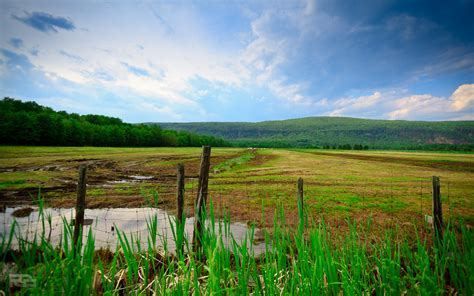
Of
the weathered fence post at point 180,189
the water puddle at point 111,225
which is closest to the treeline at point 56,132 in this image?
the water puddle at point 111,225

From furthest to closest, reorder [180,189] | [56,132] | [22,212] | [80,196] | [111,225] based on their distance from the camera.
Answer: [56,132] < [22,212] < [111,225] < [80,196] < [180,189]

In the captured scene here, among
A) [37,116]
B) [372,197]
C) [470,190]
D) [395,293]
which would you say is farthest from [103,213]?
[37,116]

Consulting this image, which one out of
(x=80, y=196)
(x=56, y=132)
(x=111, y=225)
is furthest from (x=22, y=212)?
(x=56, y=132)

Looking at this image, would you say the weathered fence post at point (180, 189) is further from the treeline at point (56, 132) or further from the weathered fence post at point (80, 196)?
the treeline at point (56, 132)

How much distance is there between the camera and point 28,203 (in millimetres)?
12602

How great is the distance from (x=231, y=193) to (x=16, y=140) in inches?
3332

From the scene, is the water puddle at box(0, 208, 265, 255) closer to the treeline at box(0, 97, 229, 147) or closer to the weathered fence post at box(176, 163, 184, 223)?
the weathered fence post at box(176, 163, 184, 223)

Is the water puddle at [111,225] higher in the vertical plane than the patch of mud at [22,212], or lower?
lower

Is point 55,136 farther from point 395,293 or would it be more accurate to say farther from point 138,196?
point 395,293

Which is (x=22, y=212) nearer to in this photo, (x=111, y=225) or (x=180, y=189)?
(x=111, y=225)

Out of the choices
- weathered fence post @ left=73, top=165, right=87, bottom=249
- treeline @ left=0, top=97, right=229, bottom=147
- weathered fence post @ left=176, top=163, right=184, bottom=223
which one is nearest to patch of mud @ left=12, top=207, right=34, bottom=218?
weathered fence post @ left=73, top=165, right=87, bottom=249

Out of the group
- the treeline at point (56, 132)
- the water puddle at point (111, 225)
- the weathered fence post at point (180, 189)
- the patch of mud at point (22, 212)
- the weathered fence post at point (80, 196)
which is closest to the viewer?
the weathered fence post at point (180, 189)

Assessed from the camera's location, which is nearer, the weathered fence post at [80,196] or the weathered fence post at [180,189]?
the weathered fence post at [180,189]

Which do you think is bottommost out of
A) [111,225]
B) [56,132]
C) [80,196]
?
[111,225]
